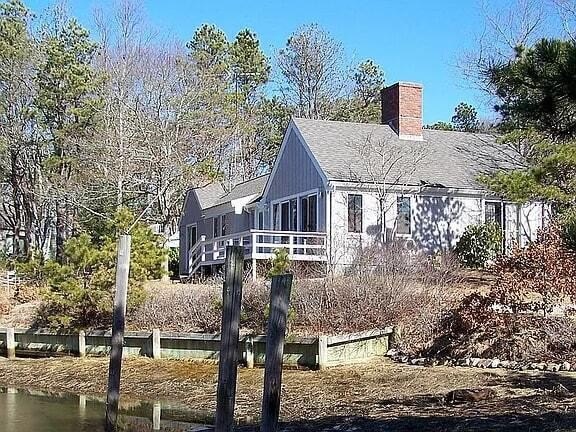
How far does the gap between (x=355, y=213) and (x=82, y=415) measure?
12.5 m

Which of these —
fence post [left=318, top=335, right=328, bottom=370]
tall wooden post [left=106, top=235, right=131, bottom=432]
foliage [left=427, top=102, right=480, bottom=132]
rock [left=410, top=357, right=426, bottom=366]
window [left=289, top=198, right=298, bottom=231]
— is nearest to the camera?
tall wooden post [left=106, top=235, right=131, bottom=432]

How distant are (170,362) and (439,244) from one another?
36.0ft

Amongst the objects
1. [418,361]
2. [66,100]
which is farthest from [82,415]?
[66,100]

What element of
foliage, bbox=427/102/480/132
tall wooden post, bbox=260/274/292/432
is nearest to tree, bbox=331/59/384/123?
foliage, bbox=427/102/480/132

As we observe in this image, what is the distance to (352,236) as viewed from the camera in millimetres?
23906

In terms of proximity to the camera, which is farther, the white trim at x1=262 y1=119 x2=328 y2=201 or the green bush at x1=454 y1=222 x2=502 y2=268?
the white trim at x1=262 y1=119 x2=328 y2=201

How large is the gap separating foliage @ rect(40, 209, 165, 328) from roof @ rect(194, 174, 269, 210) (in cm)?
1003

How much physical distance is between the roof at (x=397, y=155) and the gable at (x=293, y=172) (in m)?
0.42

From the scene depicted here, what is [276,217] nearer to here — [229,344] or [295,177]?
[295,177]

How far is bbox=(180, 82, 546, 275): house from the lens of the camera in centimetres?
2386

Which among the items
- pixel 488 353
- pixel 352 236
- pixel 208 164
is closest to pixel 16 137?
pixel 208 164

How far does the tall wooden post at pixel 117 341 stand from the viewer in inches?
411

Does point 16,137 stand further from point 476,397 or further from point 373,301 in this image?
point 476,397

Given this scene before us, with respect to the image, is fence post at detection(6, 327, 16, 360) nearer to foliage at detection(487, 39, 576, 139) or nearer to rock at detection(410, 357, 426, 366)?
rock at detection(410, 357, 426, 366)
